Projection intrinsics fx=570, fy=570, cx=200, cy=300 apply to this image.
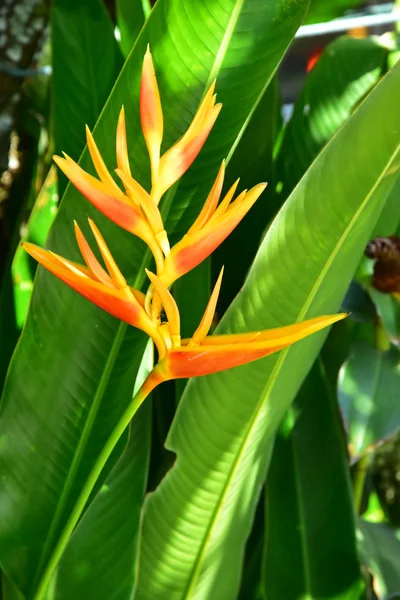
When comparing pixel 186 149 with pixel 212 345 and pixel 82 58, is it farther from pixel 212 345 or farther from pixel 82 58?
pixel 82 58

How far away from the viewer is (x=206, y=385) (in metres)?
0.41

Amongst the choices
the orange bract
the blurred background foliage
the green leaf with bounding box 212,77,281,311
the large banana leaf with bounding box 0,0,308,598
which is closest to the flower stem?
the orange bract

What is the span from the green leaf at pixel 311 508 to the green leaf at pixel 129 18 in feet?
1.29

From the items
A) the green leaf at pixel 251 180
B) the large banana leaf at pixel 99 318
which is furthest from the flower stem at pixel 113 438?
the green leaf at pixel 251 180

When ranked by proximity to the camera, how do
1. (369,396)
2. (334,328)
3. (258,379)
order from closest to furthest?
1. (258,379)
2. (369,396)
3. (334,328)

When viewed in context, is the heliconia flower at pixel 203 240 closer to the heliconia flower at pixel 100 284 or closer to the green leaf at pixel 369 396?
the heliconia flower at pixel 100 284

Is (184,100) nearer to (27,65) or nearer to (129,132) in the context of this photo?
(129,132)

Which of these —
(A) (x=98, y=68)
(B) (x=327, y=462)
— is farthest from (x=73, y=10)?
(B) (x=327, y=462)

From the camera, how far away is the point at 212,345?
26 centimetres

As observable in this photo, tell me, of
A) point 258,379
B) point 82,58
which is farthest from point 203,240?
point 82,58

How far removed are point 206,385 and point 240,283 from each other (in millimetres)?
244

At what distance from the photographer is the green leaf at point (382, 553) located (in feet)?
1.83

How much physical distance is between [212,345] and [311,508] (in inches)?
15.9

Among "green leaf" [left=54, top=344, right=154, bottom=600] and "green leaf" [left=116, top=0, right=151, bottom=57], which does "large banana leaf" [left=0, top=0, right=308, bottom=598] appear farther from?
"green leaf" [left=116, top=0, right=151, bottom=57]
